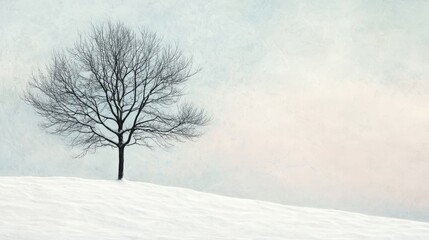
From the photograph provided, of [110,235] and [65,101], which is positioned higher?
[65,101]

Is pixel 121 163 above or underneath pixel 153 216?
above

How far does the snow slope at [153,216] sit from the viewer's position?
1516 cm

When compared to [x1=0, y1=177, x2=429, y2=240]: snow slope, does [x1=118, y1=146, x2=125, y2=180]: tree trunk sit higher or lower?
higher

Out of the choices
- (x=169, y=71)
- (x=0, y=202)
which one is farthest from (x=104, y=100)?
(x=0, y=202)

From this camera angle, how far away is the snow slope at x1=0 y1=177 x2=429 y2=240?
1516 cm

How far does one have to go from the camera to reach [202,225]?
17000 mm

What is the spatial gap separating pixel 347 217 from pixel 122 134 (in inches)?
345

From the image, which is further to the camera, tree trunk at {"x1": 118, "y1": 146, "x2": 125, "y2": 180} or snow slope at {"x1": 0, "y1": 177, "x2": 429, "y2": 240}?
tree trunk at {"x1": 118, "y1": 146, "x2": 125, "y2": 180}

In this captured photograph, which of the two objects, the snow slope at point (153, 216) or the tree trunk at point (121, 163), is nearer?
the snow slope at point (153, 216)

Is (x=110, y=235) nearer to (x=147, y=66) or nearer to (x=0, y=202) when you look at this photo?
(x=0, y=202)

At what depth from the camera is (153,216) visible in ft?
58.2

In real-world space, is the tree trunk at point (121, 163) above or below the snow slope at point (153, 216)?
above

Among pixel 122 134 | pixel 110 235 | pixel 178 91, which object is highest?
pixel 178 91

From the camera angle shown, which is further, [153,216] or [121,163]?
[121,163]
